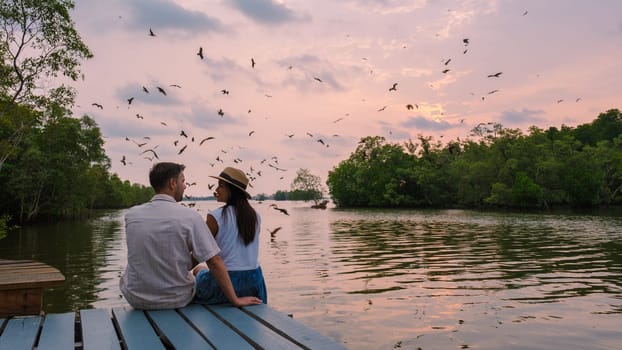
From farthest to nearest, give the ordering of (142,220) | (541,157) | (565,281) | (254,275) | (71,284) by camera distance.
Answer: (541,157) < (71,284) < (565,281) < (254,275) < (142,220)

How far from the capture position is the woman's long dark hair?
15.9ft

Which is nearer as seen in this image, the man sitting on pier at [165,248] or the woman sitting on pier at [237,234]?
the man sitting on pier at [165,248]

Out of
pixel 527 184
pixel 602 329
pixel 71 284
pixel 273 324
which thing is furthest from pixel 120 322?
pixel 527 184

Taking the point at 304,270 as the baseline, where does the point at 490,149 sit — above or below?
above

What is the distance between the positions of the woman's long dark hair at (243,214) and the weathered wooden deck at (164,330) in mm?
759

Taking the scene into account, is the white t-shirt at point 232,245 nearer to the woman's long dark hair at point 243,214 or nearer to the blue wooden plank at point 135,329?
the woman's long dark hair at point 243,214

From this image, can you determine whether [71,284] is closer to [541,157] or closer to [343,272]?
[343,272]

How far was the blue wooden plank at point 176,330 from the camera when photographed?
10.6 feet

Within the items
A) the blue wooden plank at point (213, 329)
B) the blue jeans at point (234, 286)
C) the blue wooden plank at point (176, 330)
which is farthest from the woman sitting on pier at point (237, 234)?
the blue wooden plank at point (176, 330)

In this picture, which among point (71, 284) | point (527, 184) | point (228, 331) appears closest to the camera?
point (228, 331)

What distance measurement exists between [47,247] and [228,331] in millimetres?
26462

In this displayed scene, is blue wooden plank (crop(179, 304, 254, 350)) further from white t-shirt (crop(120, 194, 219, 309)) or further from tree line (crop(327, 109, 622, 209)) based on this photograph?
tree line (crop(327, 109, 622, 209))

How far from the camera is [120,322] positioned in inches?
152

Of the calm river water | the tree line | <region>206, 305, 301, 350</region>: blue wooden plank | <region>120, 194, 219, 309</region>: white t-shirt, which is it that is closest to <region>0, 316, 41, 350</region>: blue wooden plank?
<region>120, 194, 219, 309</region>: white t-shirt
